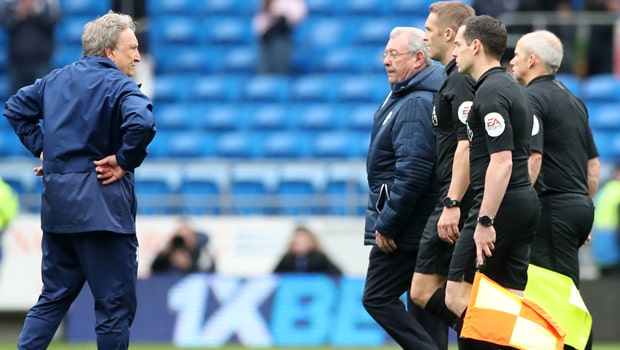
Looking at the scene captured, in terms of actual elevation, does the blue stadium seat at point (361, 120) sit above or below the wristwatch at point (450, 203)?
below

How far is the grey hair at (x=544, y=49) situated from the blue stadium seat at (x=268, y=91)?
28.8ft

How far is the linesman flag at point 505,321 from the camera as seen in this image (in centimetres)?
653

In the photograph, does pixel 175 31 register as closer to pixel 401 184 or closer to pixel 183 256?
pixel 183 256

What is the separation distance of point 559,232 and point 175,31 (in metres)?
10.5

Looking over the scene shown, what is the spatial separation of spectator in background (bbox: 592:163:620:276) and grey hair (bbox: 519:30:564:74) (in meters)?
5.12

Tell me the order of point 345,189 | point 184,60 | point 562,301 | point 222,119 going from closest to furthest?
point 562,301
point 345,189
point 222,119
point 184,60

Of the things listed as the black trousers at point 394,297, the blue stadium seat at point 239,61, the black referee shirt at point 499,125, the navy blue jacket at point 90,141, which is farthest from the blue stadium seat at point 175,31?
the black referee shirt at point 499,125

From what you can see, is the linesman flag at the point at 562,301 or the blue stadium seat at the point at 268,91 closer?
the linesman flag at the point at 562,301

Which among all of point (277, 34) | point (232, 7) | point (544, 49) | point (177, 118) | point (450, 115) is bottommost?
point (177, 118)

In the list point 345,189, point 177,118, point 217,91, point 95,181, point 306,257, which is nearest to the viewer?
point 95,181

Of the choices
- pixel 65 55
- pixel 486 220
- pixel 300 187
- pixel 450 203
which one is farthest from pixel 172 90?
pixel 486 220

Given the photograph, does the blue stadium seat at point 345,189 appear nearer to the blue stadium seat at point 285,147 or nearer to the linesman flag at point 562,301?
the blue stadium seat at point 285,147

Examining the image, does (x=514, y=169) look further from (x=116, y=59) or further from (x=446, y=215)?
(x=116, y=59)

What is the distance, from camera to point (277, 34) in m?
16.4
